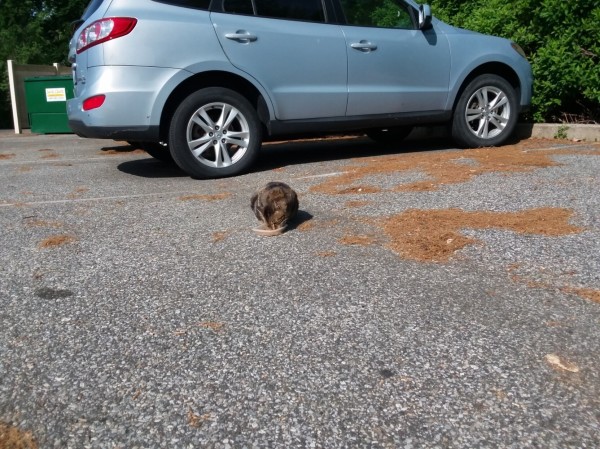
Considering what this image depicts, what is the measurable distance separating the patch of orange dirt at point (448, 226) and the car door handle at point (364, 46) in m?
2.75

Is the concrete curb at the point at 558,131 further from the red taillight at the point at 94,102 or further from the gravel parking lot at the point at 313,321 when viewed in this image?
the red taillight at the point at 94,102

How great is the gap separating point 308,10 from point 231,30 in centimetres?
95

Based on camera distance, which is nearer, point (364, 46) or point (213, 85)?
point (213, 85)

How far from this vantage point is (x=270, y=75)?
19.9 ft

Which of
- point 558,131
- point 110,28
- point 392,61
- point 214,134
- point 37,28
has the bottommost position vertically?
point 558,131

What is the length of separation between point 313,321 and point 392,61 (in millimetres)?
4630

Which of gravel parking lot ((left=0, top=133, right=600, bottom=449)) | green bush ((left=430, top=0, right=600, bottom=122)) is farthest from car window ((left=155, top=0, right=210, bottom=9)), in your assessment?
green bush ((left=430, top=0, right=600, bottom=122))

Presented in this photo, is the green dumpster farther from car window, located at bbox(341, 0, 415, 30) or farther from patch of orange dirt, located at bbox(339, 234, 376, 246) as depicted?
patch of orange dirt, located at bbox(339, 234, 376, 246)

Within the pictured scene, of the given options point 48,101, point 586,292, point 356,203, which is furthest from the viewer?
point 48,101

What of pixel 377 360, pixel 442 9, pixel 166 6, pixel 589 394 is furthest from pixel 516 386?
pixel 442 9

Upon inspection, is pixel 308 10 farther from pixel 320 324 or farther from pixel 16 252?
pixel 320 324

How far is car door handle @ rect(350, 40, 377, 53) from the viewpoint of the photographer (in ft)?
21.2

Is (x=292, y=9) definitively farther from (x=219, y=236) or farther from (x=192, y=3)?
(x=219, y=236)

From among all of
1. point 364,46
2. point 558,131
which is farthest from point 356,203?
point 558,131
